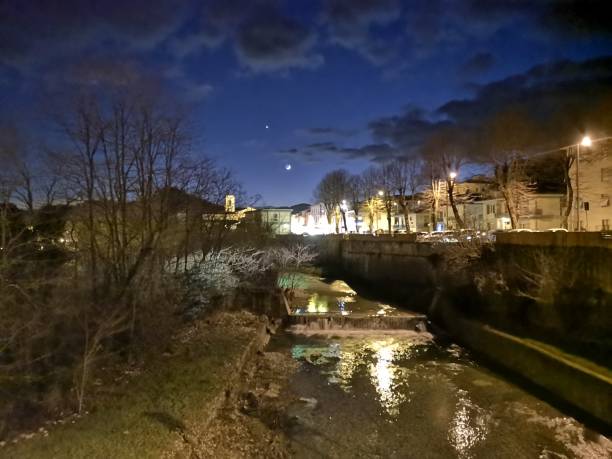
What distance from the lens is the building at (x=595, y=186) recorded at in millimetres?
37594

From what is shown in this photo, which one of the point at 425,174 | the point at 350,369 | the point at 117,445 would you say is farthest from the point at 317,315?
the point at 425,174

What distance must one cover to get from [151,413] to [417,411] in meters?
8.87

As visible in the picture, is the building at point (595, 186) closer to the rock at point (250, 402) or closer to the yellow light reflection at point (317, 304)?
the yellow light reflection at point (317, 304)

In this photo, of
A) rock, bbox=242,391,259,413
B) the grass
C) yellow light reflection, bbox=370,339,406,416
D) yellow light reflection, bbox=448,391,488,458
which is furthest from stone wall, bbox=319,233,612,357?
the grass

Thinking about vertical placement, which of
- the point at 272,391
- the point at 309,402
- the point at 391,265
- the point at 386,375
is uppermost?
the point at 391,265

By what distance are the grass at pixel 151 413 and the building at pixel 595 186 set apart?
33.6m

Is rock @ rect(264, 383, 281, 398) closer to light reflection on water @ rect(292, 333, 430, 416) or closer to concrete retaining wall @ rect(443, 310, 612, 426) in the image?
light reflection on water @ rect(292, 333, 430, 416)

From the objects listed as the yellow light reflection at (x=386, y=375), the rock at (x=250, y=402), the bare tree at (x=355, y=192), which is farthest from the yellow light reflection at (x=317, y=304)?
the bare tree at (x=355, y=192)

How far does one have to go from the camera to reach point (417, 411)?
15.7m

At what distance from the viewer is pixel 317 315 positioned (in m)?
29.5

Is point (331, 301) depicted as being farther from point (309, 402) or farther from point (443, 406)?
point (443, 406)

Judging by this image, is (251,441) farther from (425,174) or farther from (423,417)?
(425,174)

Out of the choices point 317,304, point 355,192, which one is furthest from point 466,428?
point 355,192

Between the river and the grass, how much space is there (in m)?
2.99
